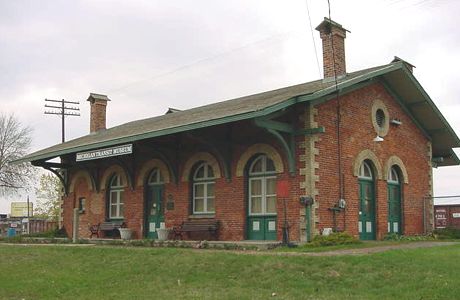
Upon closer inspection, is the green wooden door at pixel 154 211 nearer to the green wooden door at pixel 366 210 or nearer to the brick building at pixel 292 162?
the brick building at pixel 292 162

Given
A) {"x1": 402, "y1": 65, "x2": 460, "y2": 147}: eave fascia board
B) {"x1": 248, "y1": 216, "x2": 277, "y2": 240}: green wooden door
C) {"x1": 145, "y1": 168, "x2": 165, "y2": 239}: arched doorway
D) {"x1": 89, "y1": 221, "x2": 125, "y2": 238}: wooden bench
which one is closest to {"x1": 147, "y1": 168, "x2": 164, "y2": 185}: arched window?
{"x1": 145, "y1": 168, "x2": 165, "y2": 239}: arched doorway

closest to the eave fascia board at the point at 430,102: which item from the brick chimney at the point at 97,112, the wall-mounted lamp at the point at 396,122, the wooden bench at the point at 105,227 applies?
the wall-mounted lamp at the point at 396,122

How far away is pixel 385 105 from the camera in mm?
19875

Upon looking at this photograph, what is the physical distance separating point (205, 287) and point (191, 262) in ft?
6.22

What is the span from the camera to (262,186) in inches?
686

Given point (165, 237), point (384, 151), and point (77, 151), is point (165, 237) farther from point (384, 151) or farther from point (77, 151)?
point (384, 151)

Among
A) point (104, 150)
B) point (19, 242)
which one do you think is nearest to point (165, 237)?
point (104, 150)

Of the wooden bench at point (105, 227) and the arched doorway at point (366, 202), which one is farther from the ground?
the arched doorway at point (366, 202)

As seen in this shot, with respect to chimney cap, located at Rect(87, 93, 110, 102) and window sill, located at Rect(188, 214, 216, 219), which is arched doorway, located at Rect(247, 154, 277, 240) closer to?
window sill, located at Rect(188, 214, 216, 219)

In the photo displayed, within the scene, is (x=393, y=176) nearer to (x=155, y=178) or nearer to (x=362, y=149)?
(x=362, y=149)

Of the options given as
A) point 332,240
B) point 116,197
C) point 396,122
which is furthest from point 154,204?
point 396,122

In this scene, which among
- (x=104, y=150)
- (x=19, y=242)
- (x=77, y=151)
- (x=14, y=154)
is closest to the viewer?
(x=104, y=150)

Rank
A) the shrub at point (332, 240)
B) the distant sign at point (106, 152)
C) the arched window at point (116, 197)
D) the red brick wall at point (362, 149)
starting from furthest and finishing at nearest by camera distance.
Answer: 1. the arched window at point (116, 197)
2. the distant sign at point (106, 152)
3. the red brick wall at point (362, 149)
4. the shrub at point (332, 240)

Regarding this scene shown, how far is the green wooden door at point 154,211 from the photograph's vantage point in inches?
807
